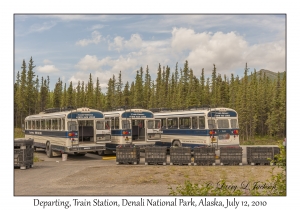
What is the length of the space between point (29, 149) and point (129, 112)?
7.14 metres

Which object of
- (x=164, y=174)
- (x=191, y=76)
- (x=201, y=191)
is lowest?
(x=164, y=174)

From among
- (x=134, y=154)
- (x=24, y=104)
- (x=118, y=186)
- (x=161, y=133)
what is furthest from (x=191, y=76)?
(x=118, y=186)

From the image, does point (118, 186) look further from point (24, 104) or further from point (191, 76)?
point (191, 76)

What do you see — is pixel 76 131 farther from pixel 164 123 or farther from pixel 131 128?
pixel 164 123

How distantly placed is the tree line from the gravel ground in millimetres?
31325

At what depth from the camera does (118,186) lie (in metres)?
13.2

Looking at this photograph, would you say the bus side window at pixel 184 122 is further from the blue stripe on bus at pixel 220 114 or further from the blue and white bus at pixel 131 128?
the blue stripe on bus at pixel 220 114

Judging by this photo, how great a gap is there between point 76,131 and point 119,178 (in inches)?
292

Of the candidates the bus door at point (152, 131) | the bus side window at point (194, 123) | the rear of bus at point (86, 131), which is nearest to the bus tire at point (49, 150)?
the rear of bus at point (86, 131)

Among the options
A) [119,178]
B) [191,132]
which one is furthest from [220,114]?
[119,178]

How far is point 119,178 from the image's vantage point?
1478 cm

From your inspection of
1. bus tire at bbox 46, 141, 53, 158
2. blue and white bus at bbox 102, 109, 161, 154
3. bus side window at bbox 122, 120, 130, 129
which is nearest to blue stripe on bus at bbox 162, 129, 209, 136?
blue and white bus at bbox 102, 109, 161, 154

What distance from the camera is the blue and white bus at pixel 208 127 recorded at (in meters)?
20.7

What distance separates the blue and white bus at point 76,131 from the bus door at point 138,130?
1.88 m
